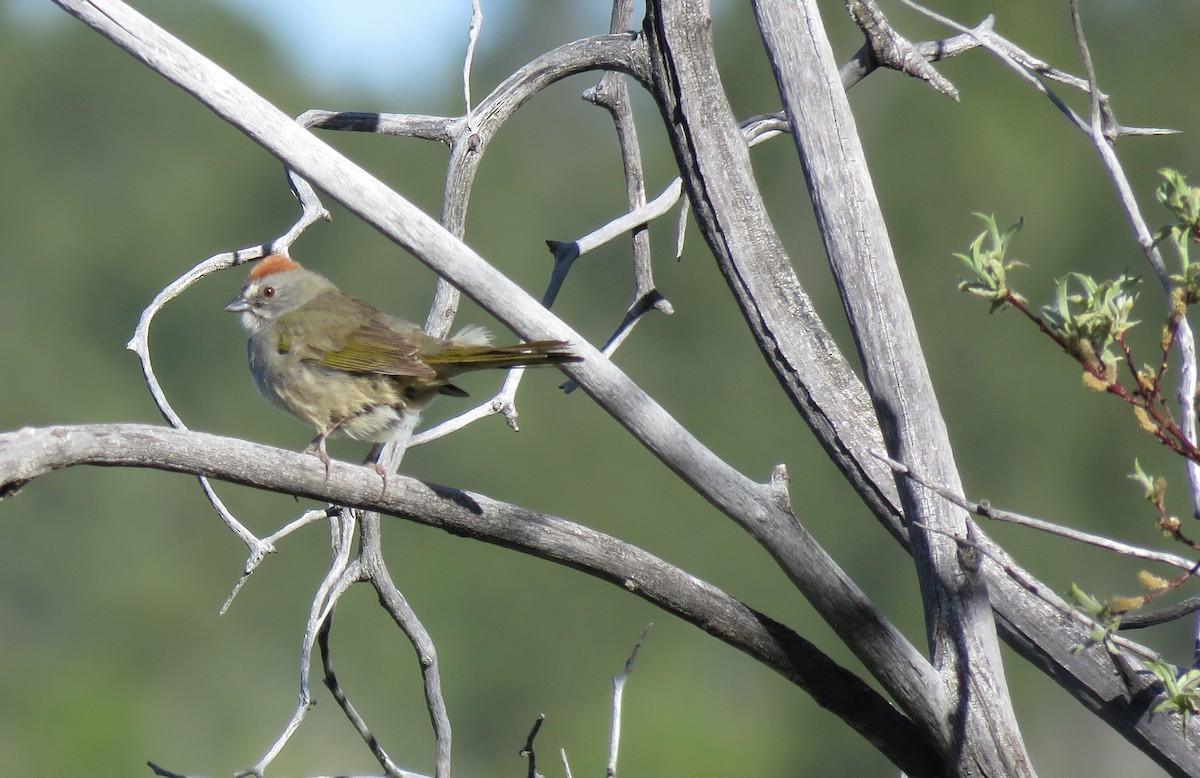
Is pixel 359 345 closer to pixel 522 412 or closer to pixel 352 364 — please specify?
pixel 352 364

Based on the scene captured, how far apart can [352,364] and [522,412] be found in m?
31.2

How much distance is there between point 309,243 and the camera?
37781 mm

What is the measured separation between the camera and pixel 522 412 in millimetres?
36031

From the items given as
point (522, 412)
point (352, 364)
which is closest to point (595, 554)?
point (352, 364)

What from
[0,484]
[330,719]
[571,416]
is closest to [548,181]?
[571,416]

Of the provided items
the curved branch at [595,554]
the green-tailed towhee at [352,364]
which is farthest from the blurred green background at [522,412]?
the curved branch at [595,554]

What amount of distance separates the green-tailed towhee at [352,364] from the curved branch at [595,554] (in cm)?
114

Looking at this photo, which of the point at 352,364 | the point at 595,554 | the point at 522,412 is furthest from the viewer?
the point at 522,412

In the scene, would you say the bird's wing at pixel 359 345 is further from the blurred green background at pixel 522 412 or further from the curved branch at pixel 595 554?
the blurred green background at pixel 522 412

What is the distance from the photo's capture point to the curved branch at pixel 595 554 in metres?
2.98

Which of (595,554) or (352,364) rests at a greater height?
(352,364)

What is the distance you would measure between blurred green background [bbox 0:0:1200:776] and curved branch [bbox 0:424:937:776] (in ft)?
60.5

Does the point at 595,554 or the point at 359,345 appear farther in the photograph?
the point at 359,345

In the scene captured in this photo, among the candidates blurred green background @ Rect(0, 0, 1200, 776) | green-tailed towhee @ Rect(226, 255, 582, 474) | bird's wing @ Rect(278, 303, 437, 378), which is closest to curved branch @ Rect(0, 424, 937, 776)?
green-tailed towhee @ Rect(226, 255, 582, 474)
